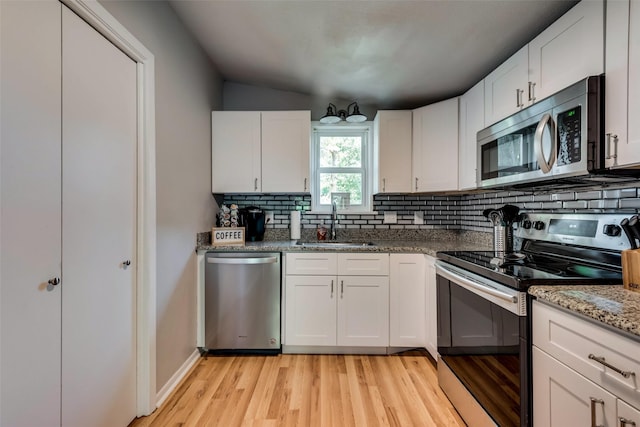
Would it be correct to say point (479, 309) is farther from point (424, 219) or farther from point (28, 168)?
point (28, 168)

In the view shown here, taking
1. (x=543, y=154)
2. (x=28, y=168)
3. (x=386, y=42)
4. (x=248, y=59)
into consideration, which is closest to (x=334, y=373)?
(x=543, y=154)

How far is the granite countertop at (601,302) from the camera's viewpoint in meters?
0.78

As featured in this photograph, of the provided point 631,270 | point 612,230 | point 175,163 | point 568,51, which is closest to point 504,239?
point 612,230

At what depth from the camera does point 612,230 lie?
1376 mm

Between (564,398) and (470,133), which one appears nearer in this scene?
(564,398)

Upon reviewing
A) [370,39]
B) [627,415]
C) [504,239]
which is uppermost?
[370,39]

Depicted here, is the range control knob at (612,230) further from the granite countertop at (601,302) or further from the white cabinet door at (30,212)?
Result: the white cabinet door at (30,212)

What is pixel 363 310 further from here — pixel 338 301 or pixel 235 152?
pixel 235 152

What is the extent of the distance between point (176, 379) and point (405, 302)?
70.5 inches

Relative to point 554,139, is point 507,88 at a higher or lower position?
higher

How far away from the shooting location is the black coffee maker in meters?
2.84

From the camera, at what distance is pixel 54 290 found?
1146 mm

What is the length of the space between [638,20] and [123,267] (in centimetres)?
251

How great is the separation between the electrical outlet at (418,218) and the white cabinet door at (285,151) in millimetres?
1183
